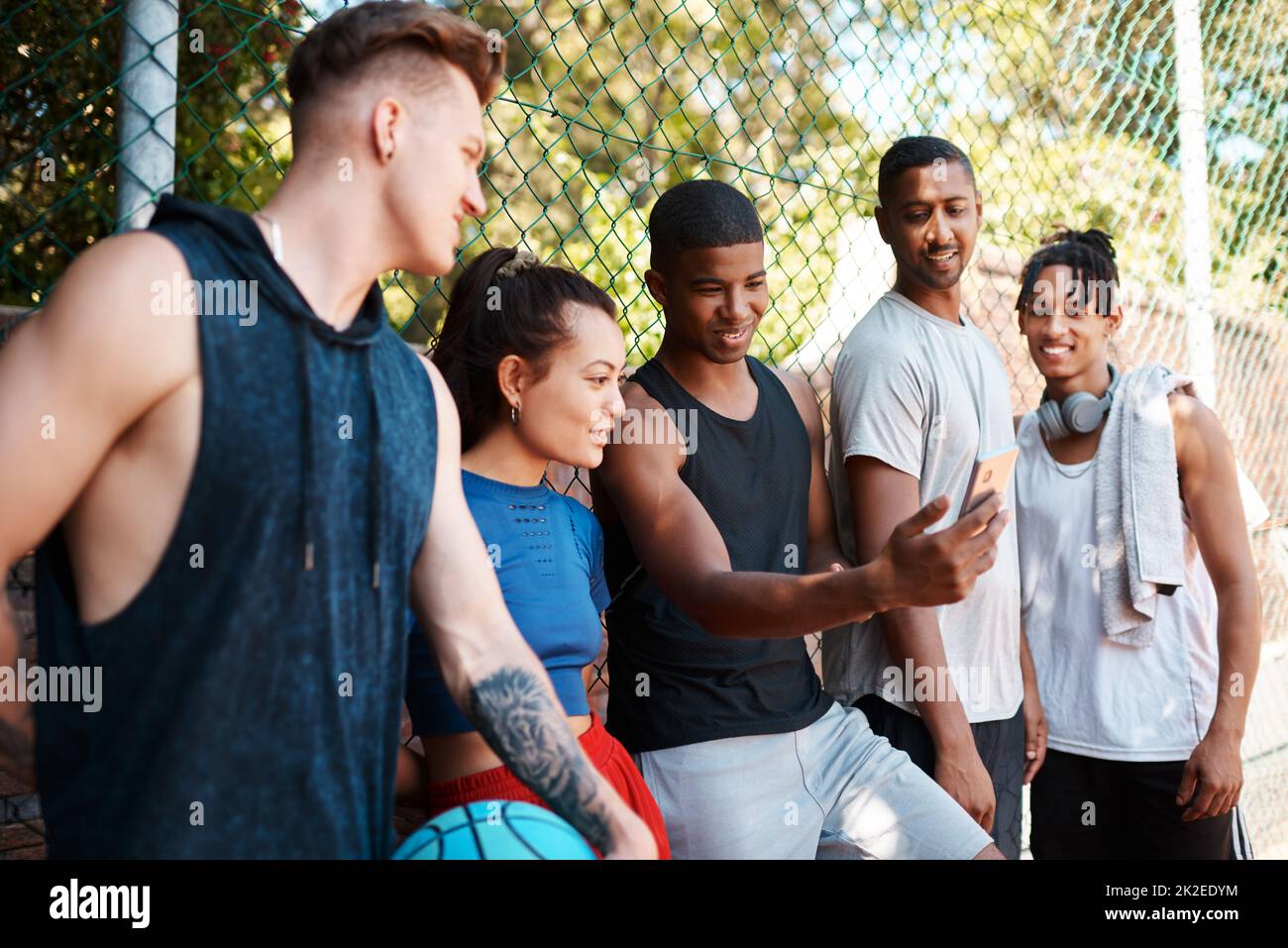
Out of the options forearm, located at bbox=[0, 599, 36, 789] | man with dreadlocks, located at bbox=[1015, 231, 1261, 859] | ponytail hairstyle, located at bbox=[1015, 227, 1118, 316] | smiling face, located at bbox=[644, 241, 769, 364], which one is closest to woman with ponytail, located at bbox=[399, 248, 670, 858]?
smiling face, located at bbox=[644, 241, 769, 364]

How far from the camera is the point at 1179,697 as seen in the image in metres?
3.36

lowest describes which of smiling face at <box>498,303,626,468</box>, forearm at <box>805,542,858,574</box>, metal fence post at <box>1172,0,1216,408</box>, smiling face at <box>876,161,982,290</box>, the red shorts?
the red shorts

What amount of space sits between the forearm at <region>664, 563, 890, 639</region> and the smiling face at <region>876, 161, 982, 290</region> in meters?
1.19

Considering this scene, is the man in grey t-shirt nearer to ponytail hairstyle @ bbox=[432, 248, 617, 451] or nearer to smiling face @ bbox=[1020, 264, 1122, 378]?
smiling face @ bbox=[1020, 264, 1122, 378]

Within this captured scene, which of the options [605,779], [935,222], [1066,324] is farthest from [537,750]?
[1066,324]

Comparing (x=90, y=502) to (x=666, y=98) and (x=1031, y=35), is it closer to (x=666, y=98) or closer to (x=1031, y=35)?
(x=1031, y=35)

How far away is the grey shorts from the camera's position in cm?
257

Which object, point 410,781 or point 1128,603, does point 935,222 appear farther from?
point 410,781

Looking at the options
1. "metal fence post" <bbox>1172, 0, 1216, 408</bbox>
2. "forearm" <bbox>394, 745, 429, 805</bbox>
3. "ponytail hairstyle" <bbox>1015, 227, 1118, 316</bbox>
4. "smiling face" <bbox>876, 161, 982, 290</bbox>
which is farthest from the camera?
"metal fence post" <bbox>1172, 0, 1216, 408</bbox>

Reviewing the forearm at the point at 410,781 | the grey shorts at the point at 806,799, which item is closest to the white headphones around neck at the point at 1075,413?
the grey shorts at the point at 806,799

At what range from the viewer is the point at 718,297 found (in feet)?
8.93

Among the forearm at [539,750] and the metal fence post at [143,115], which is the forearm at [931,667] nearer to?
→ the forearm at [539,750]

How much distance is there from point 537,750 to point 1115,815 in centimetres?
222
